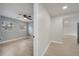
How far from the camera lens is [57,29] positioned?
6324 millimetres

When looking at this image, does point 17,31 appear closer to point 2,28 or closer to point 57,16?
point 2,28

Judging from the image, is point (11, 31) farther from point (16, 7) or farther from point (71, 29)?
point (71, 29)

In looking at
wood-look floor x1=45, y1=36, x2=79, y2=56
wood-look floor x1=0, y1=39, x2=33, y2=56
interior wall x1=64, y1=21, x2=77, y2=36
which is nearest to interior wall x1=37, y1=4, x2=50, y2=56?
wood-look floor x1=45, y1=36, x2=79, y2=56

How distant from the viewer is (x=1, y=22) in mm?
6363

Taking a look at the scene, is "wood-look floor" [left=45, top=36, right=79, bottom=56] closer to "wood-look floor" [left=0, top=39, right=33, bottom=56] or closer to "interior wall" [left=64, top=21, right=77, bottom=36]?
"wood-look floor" [left=0, top=39, right=33, bottom=56]

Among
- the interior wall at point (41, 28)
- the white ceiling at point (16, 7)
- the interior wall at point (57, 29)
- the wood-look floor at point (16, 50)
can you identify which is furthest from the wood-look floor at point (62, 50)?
the white ceiling at point (16, 7)

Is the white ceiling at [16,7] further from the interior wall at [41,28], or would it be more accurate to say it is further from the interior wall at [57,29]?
the interior wall at [57,29]

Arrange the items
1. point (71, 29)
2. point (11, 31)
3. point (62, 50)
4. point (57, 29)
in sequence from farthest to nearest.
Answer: point (71, 29) → point (11, 31) → point (57, 29) → point (62, 50)

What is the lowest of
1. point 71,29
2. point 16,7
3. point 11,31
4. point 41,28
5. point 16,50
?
point 16,50

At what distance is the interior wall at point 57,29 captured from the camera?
6.13 meters

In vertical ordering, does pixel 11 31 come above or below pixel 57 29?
below

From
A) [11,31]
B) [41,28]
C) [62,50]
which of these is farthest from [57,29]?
[11,31]

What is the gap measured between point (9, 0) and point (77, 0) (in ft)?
6.11

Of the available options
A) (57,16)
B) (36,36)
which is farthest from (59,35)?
(36,36)
